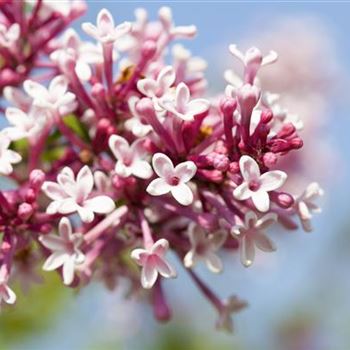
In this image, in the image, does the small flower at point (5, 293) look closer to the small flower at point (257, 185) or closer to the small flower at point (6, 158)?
the small flower at point (6, 158)

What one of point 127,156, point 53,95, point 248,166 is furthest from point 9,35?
point 248,166

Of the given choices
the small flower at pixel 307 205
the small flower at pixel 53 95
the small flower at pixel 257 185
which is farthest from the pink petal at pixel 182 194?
the small flower at pixel 53 95

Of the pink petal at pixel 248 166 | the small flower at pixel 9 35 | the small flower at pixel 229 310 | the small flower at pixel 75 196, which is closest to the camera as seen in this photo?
the pink petal at pixel 248 166

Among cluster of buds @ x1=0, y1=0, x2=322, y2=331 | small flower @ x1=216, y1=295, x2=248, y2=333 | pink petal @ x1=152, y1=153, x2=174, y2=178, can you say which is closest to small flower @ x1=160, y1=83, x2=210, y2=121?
cluster of buds @ x1=0, y1=0, x2=322, y2=331

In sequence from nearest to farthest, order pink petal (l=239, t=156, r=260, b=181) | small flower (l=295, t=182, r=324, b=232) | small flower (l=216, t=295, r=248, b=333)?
pink petal (l=239, t=156, r=260, b=181), small flower (l=295, t=182, r=324, b=232), small flower (l=216, t=295, r=248, b=333)

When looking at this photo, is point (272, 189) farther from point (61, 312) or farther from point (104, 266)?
point (61, 312)

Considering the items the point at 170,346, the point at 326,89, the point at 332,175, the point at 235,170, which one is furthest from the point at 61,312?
the point at 235,170

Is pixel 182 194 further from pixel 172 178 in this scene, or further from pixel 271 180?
pixel 271 180

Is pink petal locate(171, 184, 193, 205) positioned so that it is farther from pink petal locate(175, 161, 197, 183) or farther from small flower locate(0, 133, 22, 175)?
small flower locate(0, 133, 22, 175)
